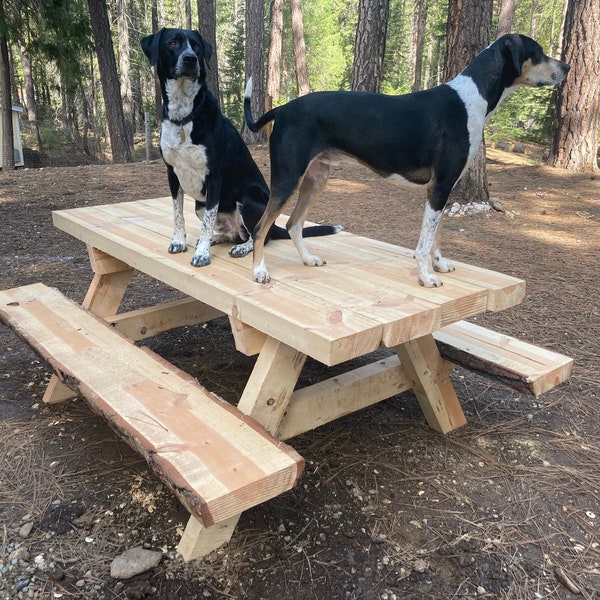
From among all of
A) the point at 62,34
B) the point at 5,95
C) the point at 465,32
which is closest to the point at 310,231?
the point at 465,32

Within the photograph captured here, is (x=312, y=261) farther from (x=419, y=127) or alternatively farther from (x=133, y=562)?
(x=133, y=562)

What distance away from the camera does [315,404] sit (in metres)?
2.57

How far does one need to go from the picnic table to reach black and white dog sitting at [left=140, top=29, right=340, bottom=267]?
151 millimetres

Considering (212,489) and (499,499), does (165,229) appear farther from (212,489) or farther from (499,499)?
(499,499)

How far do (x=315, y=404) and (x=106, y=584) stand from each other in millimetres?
1121

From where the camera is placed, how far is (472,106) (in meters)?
2.34

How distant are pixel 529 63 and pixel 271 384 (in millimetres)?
1814

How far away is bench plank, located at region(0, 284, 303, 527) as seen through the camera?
1662mm

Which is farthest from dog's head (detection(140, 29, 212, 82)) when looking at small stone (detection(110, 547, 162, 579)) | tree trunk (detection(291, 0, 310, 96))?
tree trunk (detection(291, 0, 310, 96))

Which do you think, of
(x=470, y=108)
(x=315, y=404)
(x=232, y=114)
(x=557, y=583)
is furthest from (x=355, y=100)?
(x=232, y=114)

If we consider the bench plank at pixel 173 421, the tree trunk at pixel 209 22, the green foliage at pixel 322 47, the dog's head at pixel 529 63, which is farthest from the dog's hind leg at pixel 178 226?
the green foliage at pixel 322 47

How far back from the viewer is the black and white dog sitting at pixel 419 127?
7.69 ft

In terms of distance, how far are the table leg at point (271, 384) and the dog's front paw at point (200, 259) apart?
664mm

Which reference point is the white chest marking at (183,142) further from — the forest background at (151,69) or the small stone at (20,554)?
the forest background at (151,69)
